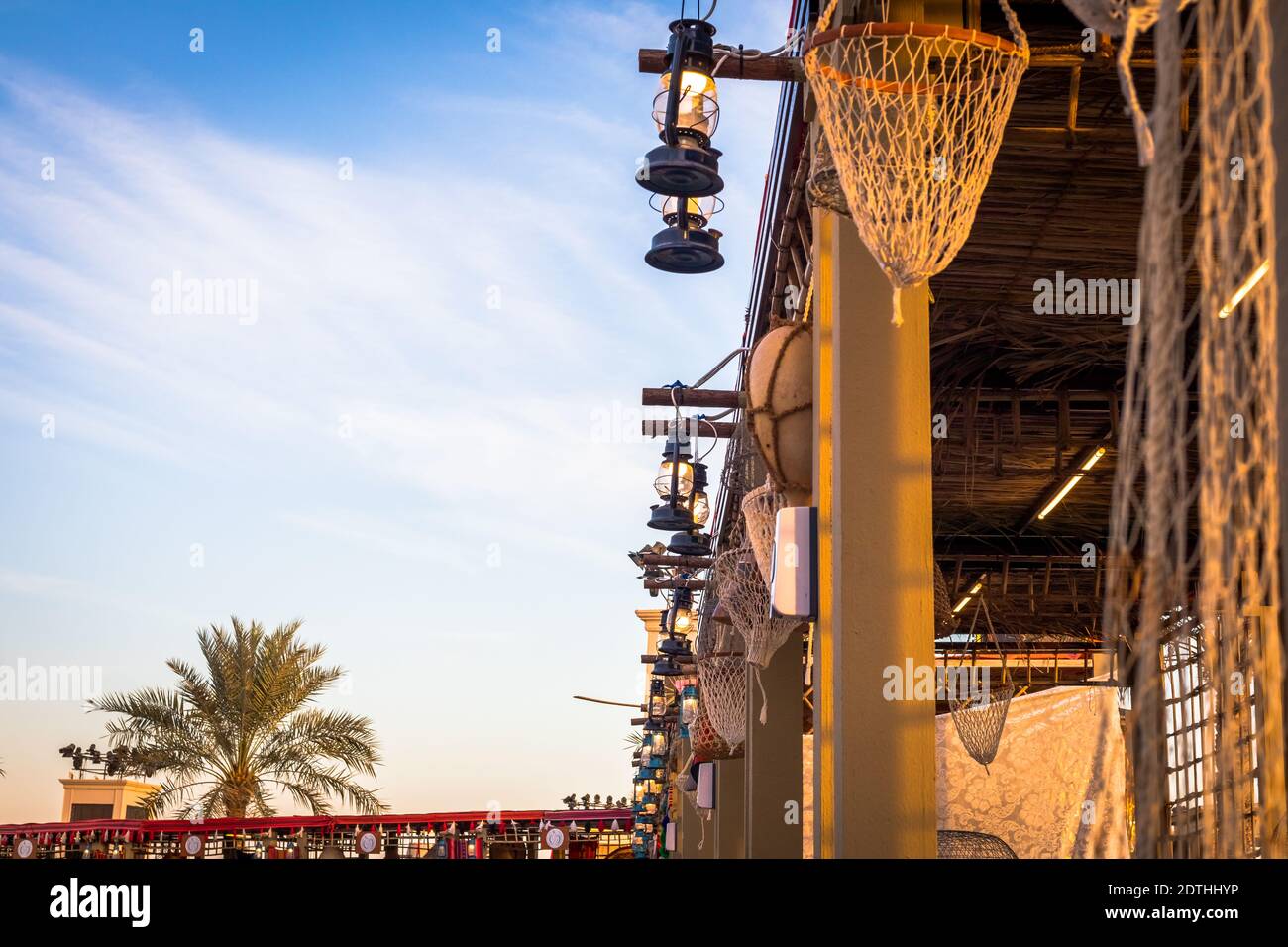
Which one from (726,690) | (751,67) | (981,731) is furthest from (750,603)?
(751,67)

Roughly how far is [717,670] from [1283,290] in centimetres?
1023

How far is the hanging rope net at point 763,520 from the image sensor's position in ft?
22.0

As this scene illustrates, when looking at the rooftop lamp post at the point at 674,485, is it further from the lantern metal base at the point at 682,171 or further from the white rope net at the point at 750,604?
the lantern metal base at the point at 682,171

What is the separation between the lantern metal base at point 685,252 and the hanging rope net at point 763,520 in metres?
1.44

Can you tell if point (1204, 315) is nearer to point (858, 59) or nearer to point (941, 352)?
point (858, 59)

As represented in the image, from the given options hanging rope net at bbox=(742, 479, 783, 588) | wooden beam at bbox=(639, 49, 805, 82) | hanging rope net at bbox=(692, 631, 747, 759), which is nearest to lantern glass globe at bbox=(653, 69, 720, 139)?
wooden beam at bbox=(639, 49, 805, 82)

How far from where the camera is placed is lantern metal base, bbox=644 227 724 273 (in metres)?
5.63

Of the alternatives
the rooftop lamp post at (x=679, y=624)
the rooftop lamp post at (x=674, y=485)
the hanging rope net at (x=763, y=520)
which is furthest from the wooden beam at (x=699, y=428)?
the rooftop lamp post at (x=679, y=624)

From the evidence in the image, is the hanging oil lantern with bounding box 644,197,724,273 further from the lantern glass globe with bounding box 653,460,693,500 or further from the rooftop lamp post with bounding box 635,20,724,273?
the lantern glass globe with bounding box 653,460,693,500

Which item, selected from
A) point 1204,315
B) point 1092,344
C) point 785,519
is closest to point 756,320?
point 1092,344

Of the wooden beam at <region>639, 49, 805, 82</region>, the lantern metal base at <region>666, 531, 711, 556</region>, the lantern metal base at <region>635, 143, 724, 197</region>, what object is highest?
the wooden beam at <region>639, 49, 805, 82</region>

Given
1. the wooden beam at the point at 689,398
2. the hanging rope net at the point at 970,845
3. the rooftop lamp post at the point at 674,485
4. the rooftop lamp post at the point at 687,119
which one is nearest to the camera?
the rooftop lamp post at the point at 687,119

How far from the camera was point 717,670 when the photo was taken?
1214cm

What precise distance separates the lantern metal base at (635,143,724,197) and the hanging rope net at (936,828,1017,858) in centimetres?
509
